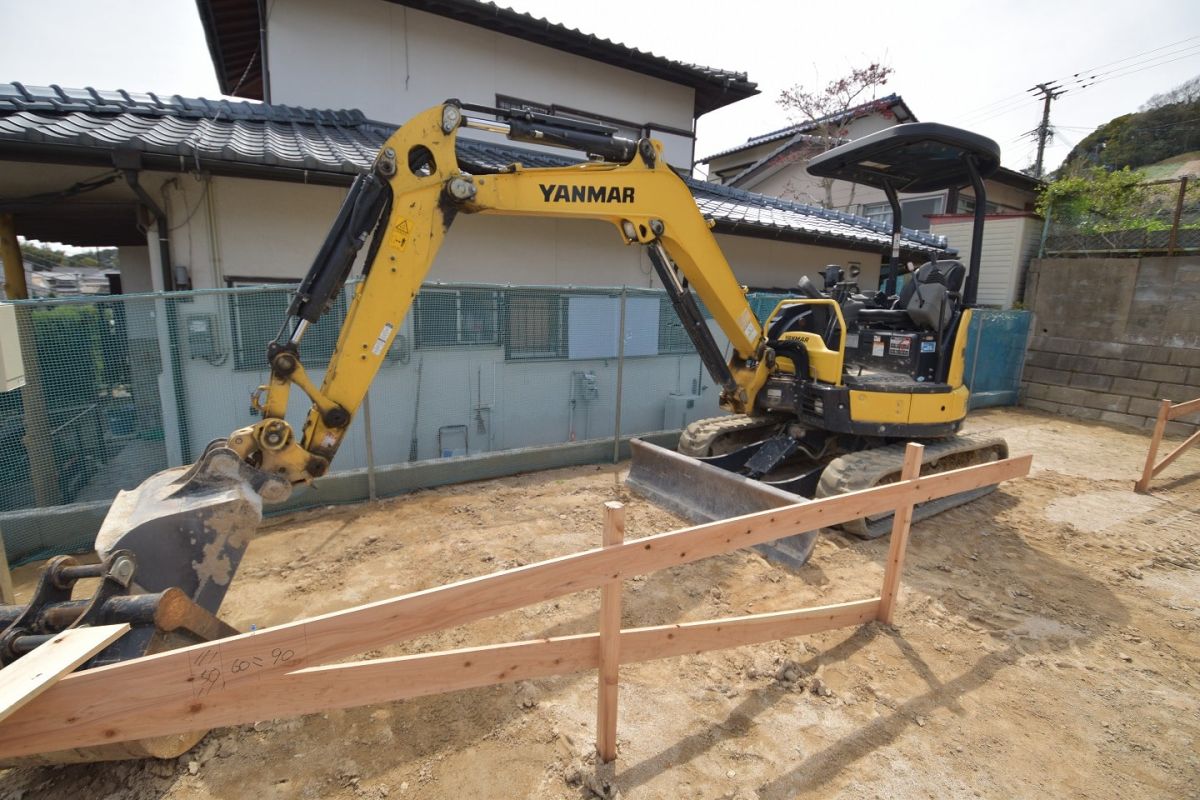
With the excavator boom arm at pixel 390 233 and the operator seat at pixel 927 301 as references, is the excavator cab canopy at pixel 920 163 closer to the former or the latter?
the operator seat at pixel 927 301

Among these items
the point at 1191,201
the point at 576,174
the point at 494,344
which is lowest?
the point at 494,344

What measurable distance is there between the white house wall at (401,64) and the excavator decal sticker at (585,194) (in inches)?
224

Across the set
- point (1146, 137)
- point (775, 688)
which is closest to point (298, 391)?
point (775, 688)

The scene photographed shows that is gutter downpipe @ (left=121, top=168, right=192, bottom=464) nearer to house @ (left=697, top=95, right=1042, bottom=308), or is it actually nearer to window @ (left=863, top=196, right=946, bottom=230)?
house @ (left=697, top=95, right=1042, bottom=308)

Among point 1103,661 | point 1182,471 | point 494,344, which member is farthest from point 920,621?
point 1182,471

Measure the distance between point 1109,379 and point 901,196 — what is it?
7.91 m

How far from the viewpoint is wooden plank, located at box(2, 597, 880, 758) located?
1616 millimetres

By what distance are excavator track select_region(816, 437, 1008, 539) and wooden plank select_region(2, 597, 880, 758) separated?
212 cm

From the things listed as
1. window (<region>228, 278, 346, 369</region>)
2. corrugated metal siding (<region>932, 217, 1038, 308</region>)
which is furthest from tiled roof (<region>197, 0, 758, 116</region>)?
corrugated metal siding (<region>932, 217, 1038, 308</region>)

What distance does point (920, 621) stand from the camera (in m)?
3.58

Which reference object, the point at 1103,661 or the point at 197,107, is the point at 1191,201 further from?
the point at 197,107

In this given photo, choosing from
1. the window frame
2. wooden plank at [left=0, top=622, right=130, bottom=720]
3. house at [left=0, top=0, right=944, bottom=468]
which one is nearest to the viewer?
wooden plank at [left=0, top=622, right=130, bottom=720]

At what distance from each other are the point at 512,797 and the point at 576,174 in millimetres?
3445

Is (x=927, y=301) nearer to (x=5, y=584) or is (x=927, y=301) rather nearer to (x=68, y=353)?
(x=5, y=584)
